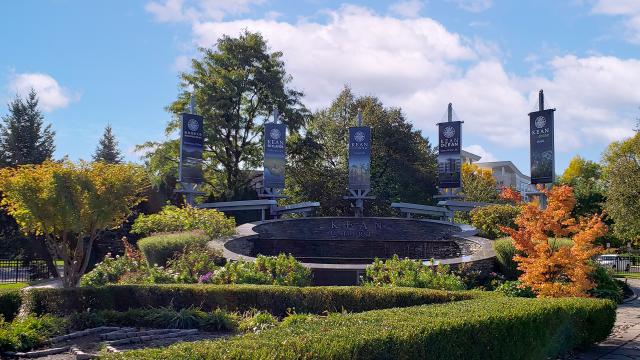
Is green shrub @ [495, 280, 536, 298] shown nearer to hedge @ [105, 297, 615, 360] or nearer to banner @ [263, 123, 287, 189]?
hedge @ [105, 297, 615, 360]

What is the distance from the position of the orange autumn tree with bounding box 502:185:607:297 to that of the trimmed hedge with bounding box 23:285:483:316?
55.2 inches

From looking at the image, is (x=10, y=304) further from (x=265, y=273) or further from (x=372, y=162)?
(x=372, y=162)

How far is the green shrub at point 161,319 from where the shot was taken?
415 inches

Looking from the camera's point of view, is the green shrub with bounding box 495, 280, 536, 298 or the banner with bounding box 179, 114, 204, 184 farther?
the banner with bounding box 179, 114, 204, 184

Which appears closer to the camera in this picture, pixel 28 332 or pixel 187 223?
pixel 28 332

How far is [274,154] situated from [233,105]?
9.73 metres

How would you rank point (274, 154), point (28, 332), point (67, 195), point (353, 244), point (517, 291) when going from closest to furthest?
point (28, 332) < point (67, 195) < point (517, 291) < point (353, 244) < point (274, 154)

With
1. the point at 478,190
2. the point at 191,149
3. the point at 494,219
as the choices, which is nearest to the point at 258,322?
the point at 494,219

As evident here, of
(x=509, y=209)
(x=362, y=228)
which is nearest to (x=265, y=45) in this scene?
(x=362, y=228)

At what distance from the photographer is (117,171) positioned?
12.5 m

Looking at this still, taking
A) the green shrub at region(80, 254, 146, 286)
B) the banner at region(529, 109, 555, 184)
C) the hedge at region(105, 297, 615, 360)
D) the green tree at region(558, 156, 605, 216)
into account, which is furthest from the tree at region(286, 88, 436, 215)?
the hedge at region(105, 297, 615, 360)

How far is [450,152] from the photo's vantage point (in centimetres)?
2669

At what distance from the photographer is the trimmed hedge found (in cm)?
1059

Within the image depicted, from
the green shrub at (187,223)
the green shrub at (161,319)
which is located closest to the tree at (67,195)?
the green shrub at (161,319)
